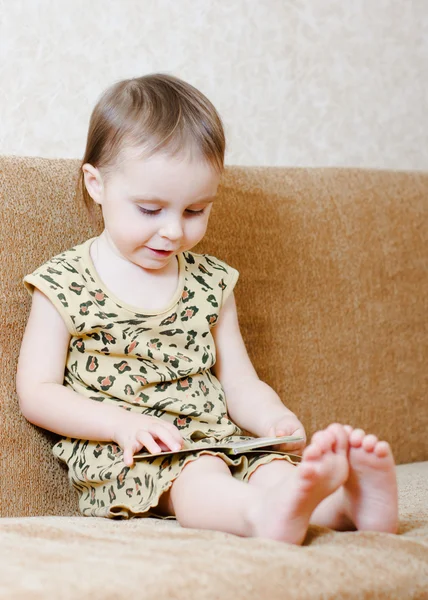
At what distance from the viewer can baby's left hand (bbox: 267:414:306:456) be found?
1247mm

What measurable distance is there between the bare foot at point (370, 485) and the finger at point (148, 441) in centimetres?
25

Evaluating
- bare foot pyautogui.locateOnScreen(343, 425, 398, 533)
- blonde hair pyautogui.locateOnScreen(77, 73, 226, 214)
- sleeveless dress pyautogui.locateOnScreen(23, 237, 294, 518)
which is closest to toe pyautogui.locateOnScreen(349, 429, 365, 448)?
bare foot pyautogui.locateOnScreen(343, 425, 398, 533)

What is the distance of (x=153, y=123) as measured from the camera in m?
1.20

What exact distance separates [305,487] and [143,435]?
0.28 metres

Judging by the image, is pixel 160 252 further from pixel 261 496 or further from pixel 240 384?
pixel 261 496

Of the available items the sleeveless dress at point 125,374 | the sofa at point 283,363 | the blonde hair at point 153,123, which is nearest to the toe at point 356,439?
the sofa at point 283,363

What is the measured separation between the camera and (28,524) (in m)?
1.00

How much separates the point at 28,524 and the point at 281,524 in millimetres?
305

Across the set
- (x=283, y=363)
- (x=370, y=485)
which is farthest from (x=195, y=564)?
(x=283, y=363)

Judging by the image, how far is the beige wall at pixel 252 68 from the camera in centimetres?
162

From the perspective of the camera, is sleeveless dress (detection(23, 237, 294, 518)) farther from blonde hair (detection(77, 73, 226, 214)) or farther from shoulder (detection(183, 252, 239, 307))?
blonde hair (detection(77, 73, 226, 214))

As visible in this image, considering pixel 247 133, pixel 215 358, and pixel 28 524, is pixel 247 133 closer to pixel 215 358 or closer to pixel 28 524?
pixel 215 358

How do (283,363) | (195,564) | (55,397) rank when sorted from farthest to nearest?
(283,363), (55,397), (195,564)

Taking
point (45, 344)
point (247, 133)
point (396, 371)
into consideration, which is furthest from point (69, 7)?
point (396, 371)
